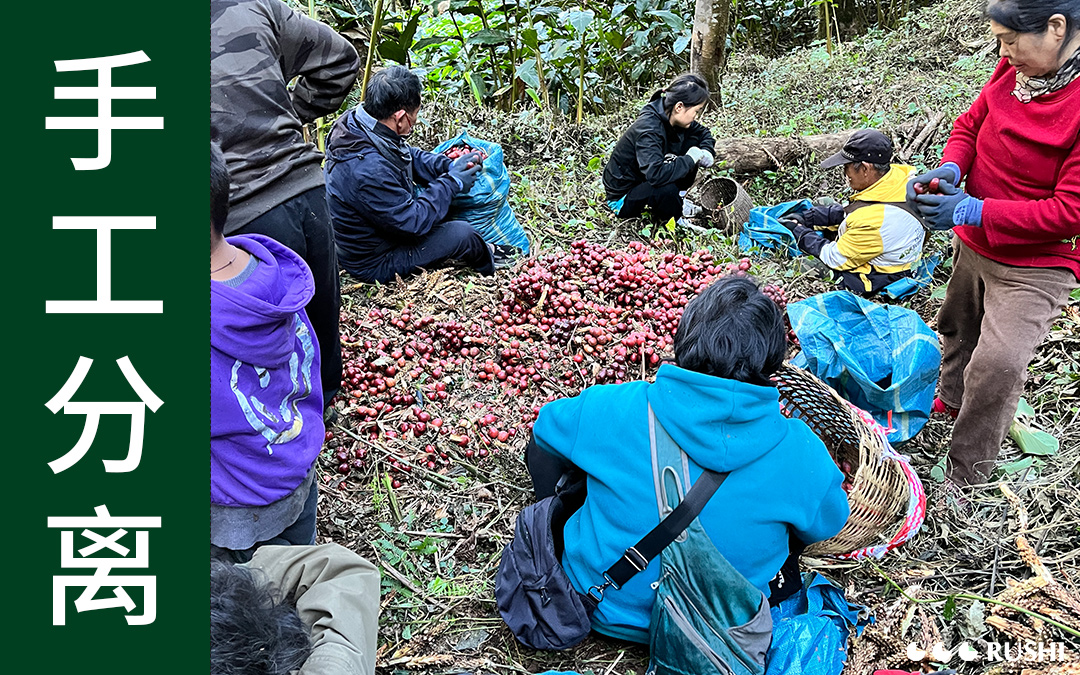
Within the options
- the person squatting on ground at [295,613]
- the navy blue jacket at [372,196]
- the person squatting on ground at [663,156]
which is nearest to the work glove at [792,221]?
the person squatting on ground at [663,156]

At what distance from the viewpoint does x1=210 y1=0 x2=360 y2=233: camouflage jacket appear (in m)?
2.62

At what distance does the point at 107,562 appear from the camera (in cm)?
151

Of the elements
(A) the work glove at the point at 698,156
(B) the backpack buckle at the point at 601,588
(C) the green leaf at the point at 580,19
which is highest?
(C) the green leaf at the point at 580,19

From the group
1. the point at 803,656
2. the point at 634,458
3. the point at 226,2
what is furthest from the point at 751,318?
the point at 226,2

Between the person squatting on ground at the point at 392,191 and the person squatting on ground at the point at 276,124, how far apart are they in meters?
0.66

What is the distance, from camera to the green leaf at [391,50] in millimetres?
5340

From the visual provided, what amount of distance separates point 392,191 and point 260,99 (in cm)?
118

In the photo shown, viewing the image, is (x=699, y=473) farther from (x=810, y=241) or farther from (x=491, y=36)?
(x=491, y=36)

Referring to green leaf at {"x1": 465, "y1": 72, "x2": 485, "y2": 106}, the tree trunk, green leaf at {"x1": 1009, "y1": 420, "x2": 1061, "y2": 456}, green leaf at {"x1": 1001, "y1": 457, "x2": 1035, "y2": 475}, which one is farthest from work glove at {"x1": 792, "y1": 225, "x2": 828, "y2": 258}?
green leaf at {"x1": 465, "y1": 72, "x2": 485, "y2": 106}

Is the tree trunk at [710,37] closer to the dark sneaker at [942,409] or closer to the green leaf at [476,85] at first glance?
the green leaf at [476,85]

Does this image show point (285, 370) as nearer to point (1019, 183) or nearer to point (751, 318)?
point (751, 318)

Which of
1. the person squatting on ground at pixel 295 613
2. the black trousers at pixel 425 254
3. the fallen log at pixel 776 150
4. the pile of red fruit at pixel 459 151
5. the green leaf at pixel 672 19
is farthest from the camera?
the green leaf at pixel 672 19

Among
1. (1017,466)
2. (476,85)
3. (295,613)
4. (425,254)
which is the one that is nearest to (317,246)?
(425,254)

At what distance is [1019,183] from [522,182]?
295 centimetres
